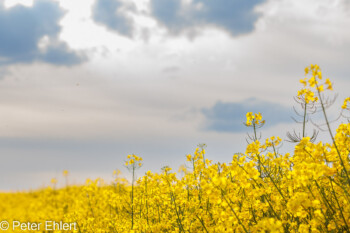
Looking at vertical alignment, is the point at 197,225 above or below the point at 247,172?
below

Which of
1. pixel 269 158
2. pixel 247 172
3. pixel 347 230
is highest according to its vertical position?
pixel 269 158

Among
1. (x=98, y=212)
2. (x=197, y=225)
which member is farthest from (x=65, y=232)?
(x=197, y=225)

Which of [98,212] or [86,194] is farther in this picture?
[86,194]

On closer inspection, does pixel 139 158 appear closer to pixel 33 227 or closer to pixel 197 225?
pixel 197 225

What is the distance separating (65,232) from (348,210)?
754 cm

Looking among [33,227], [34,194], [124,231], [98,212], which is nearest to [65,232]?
[98,212]

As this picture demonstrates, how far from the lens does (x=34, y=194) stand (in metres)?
16.7

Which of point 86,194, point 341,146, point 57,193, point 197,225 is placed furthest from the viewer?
point 57,193

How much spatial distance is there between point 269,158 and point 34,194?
1358cm

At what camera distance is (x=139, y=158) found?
6.00m

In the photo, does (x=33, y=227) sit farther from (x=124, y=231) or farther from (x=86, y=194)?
(x=124, y=231)

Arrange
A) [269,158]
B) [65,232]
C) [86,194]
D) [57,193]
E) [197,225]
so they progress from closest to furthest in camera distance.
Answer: [197,225] → [269,158] → [65,232] → [86,194] → [57,193]

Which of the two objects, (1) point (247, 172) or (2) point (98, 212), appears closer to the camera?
(1) point (247, 172)

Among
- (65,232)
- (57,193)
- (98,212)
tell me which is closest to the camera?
(65,232)
